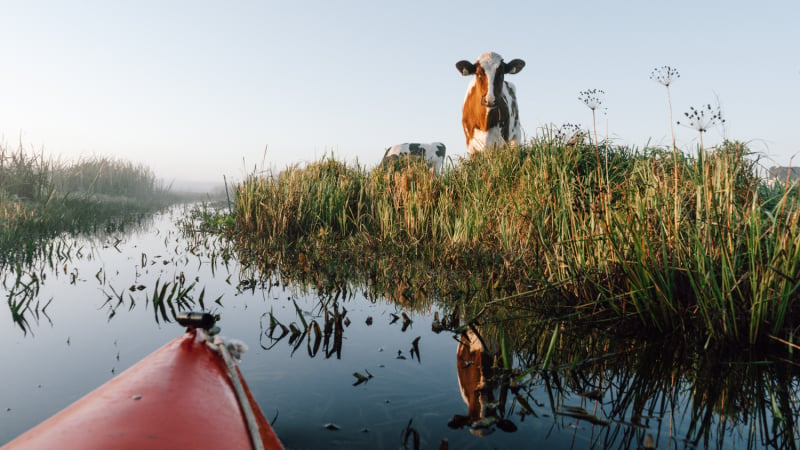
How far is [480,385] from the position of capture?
9.18ft

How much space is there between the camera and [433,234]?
7.24m

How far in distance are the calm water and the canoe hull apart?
0.80 metres

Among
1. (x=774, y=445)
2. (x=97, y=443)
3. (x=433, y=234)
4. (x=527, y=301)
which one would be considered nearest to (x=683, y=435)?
(x=774, y=445)

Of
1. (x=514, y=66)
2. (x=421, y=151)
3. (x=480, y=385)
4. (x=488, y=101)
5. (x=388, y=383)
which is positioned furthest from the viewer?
(x=421, y=151)

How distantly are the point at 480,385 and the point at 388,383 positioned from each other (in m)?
0.56

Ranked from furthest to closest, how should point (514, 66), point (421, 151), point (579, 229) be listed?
point (421, 151) → point (514, 66) → point (579, 229)

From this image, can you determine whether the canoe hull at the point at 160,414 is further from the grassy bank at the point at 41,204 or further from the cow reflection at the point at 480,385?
the grassy bank at the point at 41,204

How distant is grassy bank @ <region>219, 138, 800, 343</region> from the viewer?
10.6 feet

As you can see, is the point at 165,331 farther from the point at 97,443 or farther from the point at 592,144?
the point at 592,144

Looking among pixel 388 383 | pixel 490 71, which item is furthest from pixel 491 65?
pixel 388 383

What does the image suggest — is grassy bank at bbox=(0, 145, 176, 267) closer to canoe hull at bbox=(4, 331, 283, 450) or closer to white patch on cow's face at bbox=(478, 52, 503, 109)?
canoe hull at bbox=(4, 331, 283, 450)

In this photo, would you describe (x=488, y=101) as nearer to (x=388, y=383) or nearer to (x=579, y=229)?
(x=579, y=229)

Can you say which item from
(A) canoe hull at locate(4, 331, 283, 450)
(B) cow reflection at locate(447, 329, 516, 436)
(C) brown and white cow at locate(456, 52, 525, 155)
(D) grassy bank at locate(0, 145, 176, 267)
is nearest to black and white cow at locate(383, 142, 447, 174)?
(C) brown and white cow at locate(456, 52, 525, 155)

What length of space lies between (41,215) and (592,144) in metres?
10.7
